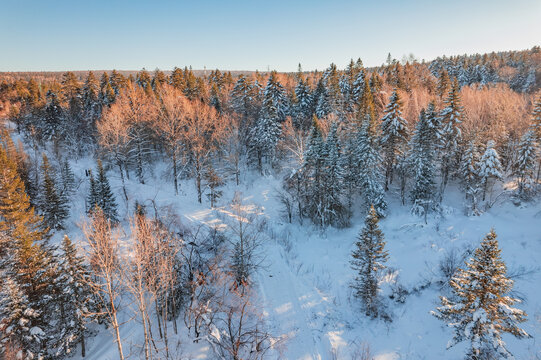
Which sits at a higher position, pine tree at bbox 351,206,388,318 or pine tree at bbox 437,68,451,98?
pine tree at bbox 437,68,451,98

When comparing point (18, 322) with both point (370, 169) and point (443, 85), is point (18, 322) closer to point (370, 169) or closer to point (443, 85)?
point (370, 169)

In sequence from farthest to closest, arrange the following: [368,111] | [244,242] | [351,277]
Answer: [368,111]
[244,242]
[351,277]

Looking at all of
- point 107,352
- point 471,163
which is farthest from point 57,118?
point 471,163

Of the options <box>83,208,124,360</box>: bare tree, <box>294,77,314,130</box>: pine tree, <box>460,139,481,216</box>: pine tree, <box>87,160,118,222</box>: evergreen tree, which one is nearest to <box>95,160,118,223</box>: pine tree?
<box>87,160,118,222</box>: evergreen tree

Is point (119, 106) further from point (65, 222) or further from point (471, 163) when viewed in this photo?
point (471, 163)

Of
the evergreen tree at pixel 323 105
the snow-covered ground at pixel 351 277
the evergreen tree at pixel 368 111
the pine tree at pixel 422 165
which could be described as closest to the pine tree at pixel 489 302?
the snow-covered ground at pixel 351 277

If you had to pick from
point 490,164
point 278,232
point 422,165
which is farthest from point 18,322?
point 490,164

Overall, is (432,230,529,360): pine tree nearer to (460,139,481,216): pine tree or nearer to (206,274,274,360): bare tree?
(206,274,274,360): bare tree
